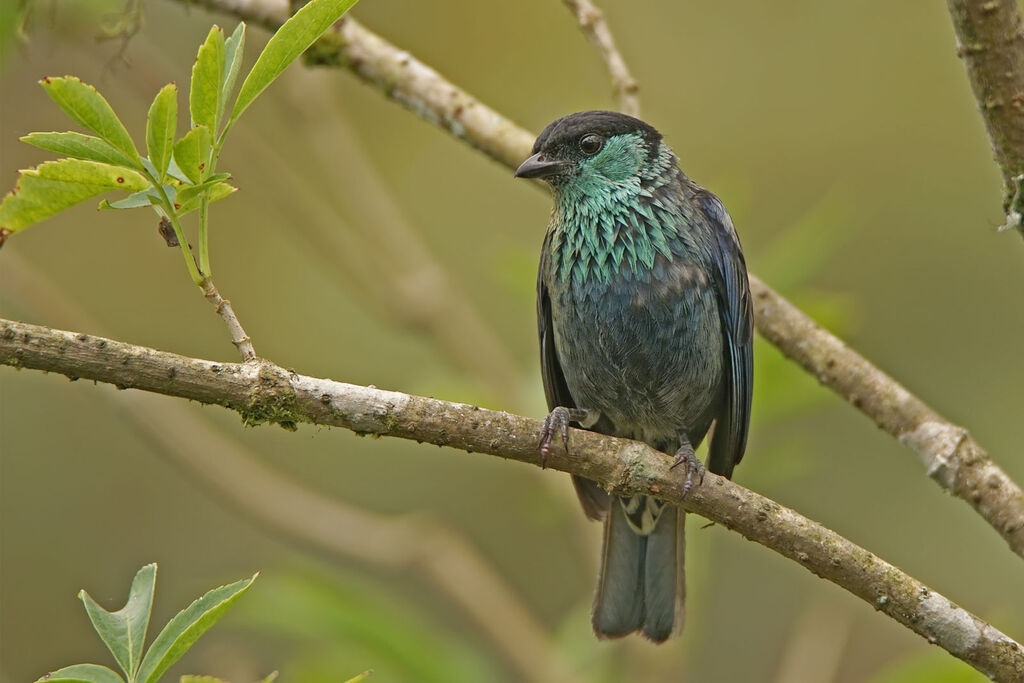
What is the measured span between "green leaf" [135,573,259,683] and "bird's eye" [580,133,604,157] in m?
2.12

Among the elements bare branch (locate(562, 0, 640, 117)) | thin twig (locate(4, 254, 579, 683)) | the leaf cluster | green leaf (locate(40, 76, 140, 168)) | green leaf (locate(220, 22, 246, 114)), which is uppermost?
bare branch (locate(562, 0, 640, 117))

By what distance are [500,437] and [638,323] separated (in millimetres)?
1097

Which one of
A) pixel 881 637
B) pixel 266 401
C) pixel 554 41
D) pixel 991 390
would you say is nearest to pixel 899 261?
pixel 991 390

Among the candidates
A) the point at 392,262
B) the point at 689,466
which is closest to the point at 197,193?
the point at 689,466

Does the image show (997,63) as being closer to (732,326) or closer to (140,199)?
(732,326)

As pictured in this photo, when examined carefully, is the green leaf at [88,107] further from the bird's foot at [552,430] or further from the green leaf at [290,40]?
the bird's foot at [552,430]

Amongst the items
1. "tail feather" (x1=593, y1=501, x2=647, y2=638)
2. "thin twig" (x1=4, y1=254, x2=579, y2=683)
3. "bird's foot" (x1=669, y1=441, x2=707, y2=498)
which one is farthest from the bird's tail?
"bird's foot" (x1=669, y1=441, x2=707, y2=498)

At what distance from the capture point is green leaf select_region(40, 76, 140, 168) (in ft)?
6.54

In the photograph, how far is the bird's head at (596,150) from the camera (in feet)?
12.0

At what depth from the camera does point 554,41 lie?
7.59 metres

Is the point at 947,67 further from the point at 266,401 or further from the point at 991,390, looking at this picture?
the point at 266,401

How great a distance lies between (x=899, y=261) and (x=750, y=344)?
351 centimetres

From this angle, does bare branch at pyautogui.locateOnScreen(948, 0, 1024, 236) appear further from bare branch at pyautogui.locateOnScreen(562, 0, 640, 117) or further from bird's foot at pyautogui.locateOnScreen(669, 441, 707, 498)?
bare branch at pyautogui.locateOnScreen(562, 0, 640, 117)

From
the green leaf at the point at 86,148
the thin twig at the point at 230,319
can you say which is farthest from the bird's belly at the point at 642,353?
the green leaf at the point at 86,148
